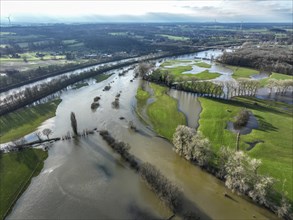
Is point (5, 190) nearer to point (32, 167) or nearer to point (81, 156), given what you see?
point (32, 167)

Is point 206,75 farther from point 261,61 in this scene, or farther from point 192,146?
point 192,146

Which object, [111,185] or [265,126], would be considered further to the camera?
[265,126]

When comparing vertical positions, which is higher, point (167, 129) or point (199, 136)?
point (199, 136)

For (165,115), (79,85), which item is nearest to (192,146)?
(165,115)

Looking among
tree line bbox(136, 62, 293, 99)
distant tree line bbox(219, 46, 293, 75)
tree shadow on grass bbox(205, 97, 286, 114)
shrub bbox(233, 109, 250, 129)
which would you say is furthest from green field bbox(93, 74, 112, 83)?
distant tree line bbox(219, 46, 293, 75)

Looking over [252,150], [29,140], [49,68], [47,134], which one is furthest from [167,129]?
[49,68]

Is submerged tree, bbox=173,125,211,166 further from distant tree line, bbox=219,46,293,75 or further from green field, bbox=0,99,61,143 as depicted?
distant tree line, bbox=219,46,293,75
